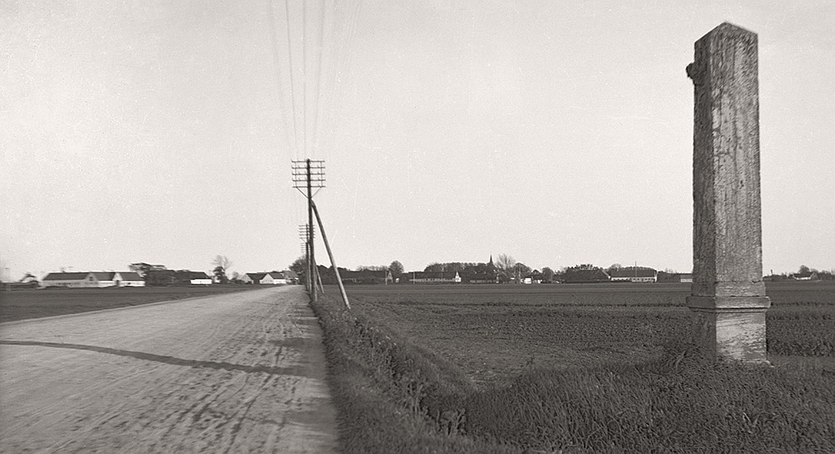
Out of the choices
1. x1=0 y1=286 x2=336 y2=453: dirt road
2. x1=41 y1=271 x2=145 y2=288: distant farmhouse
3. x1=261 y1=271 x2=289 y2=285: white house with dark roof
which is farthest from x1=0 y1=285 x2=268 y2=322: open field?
x1=261 y1=271 x2=289 y2=285: white house with dark roof

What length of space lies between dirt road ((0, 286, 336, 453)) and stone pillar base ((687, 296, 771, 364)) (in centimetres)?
303

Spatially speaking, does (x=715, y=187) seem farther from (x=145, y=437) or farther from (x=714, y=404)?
(x=145, y=437)

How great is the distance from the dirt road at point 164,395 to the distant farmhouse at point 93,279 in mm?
115910

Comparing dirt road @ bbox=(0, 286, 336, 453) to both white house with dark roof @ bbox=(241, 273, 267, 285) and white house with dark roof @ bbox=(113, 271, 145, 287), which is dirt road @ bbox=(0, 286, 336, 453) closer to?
white house with dark roof @ bbox=(113, 271, 145, 287)

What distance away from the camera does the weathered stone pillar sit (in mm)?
4477

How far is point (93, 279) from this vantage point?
123 metres

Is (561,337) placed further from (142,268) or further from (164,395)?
(142,268)

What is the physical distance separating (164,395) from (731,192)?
653 centimetres

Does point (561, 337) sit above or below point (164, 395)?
below

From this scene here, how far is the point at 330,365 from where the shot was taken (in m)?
9.45

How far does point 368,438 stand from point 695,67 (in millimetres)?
3949

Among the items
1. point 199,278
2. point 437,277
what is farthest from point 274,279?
point 437,277

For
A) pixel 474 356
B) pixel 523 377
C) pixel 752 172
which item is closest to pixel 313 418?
pixel 523 377

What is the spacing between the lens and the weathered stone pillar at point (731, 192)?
4.48m
